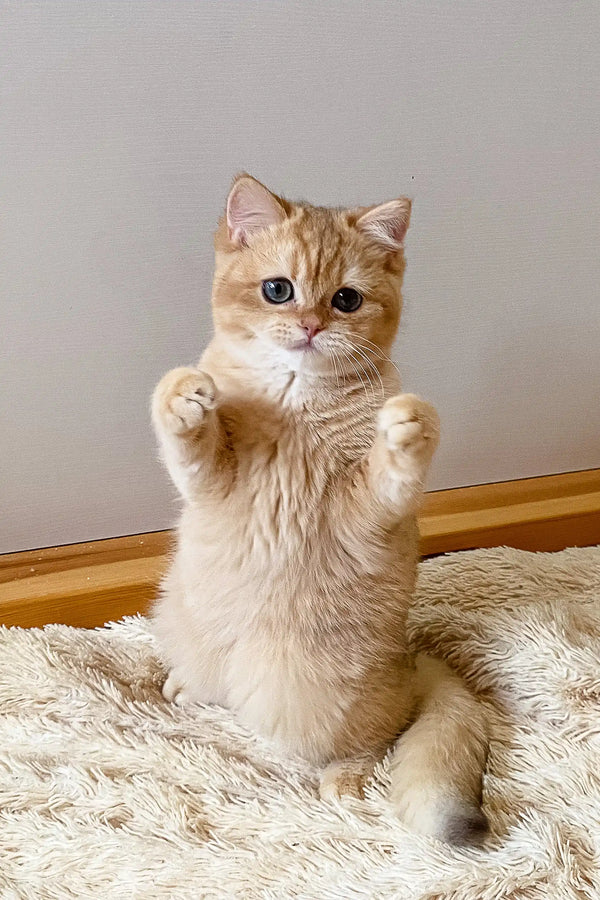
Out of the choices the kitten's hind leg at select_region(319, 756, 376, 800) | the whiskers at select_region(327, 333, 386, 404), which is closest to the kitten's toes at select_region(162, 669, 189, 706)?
the kitten's hind leg at select_region(319, 756, 376, 800)

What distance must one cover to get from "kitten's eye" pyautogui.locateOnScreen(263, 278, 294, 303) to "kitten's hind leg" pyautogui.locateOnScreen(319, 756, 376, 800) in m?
0.63

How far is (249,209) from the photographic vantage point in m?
0.90

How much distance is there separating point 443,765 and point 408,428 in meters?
0.45

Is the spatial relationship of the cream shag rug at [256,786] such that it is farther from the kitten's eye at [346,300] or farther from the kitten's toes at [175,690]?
the kitten's eye at [346,300]

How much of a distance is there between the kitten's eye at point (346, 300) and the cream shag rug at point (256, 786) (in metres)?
0.59

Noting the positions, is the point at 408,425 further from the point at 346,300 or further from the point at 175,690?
the point at 175,690

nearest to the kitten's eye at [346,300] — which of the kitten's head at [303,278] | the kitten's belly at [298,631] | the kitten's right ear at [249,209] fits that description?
the kitten's head at [303,278]

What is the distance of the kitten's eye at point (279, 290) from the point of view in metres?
0.88

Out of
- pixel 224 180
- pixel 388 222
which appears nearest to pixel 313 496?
pixel 388 222

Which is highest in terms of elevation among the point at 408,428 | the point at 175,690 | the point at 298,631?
the point at 408,428

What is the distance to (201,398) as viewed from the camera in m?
0.80

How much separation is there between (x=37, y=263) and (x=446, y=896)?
1086mm

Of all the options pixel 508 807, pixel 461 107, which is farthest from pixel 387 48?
pixel 508 807

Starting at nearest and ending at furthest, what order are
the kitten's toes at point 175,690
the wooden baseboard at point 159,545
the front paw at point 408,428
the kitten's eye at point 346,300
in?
1. the front paw at point 408,428
2. the kitten's eye at point 346,300
3. the kitten's toes at point 175,690
4. the wooden baseboard at point 159,545
